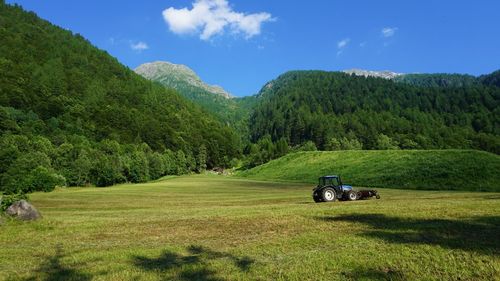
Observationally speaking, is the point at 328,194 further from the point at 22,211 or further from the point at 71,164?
the point at 71,164

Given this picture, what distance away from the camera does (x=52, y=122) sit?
177 m

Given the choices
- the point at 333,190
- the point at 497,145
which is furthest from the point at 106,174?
the point at 497,145

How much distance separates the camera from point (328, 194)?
3528cm

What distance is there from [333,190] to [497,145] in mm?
190506

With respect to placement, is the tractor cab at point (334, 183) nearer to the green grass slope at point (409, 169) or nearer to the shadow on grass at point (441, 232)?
the shadow on grass at point (441, 232)

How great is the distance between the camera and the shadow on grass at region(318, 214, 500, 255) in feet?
46.7

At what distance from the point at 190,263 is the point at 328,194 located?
23.4 meters

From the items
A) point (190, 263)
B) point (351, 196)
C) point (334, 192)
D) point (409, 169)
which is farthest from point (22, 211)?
point (409, 169)

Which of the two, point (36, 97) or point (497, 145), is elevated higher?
point (36, 97)

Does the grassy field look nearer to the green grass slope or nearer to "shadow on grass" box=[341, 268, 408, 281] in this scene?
"shadow on grass" box=[341, 268, 408, 281]

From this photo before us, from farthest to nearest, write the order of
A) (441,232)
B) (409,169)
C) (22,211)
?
(409,169)
(22,211)
(441,232)

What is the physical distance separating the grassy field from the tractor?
1158 centimetres

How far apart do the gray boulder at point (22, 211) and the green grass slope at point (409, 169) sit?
54.2 m

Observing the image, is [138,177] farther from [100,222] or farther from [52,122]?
[100,222]
